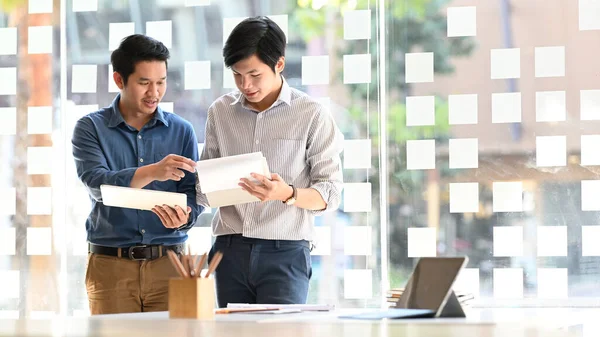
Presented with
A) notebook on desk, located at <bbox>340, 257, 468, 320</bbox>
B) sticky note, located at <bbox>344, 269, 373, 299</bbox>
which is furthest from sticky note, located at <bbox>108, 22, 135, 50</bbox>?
notebook on desk, located at <bbox>340, 257, 468, 320</bbox>

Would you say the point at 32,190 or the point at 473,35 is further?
the point at 32,190

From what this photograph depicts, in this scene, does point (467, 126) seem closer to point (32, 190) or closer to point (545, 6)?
point (545, 6)

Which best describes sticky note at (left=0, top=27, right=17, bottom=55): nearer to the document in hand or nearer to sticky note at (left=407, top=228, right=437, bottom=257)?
the document in hand

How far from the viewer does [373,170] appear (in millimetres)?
4500

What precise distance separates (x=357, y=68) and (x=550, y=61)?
0.98 metres

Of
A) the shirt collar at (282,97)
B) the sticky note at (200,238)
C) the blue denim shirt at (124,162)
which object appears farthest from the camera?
the sticky note at (200,238)

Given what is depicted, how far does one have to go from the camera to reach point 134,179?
367cm

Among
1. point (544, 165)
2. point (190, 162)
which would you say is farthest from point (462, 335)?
point (544, 165)

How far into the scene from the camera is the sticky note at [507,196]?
4312 millimetres

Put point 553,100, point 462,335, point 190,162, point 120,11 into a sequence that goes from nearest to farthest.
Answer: point 462,335
point 190,162
point 553,100
point 120,11

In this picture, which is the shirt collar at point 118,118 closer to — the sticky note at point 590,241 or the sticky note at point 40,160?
the sticky note at point 40,160

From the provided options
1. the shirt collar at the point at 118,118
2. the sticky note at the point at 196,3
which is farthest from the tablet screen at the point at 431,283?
the sticky note at the point at 196,3

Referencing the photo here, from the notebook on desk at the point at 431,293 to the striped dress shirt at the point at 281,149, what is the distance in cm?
94

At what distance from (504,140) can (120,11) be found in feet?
7.39
